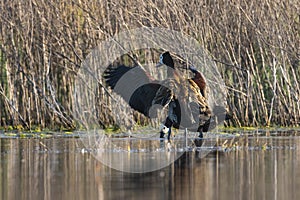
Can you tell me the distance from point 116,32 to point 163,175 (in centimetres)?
543

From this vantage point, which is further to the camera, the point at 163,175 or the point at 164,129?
the point at 164,129

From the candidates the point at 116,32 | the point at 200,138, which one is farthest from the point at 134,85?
the point at 116,32

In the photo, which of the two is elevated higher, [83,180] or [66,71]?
[66,71]

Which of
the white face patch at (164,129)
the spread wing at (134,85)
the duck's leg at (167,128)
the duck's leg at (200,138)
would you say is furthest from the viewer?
the white face patch at (164,129)

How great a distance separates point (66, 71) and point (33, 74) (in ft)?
1.70

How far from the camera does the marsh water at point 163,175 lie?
23.7 feet

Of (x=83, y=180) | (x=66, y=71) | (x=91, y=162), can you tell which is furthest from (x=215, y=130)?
(x=83, y=180)

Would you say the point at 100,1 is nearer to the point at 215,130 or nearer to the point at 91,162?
the point at 215,130

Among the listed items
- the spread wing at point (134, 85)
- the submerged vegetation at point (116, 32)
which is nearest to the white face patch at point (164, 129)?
the spread wing at point (134, 85)

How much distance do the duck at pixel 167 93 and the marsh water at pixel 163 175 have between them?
2.01 ft

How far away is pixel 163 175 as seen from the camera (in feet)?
28.0

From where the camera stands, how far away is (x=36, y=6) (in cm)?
1334

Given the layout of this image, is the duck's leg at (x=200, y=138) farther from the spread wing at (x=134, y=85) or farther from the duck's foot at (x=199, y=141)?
the spread wing at (x=134, y=85)

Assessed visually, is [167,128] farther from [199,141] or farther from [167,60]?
[167,60]
